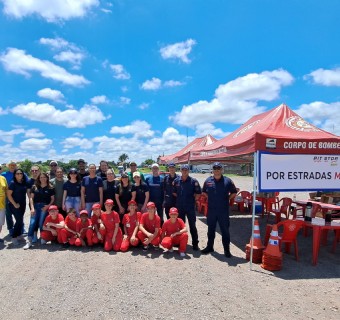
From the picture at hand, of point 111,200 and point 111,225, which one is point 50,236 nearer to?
point 111,225

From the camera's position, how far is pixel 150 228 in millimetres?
5781

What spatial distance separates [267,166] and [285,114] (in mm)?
1887

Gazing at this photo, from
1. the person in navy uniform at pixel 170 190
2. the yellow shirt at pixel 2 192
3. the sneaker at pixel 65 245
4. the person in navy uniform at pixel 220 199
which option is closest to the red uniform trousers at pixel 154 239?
the person in navy uniform at pixel 170 190

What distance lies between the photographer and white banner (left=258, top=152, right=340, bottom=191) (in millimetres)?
5059

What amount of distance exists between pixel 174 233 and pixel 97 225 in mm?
1611

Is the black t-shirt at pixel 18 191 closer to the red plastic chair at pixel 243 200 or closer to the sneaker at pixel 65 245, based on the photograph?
the sneaker at pixel 65 245

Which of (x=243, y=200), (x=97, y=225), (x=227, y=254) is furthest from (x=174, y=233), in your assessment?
(x=243, y=200)

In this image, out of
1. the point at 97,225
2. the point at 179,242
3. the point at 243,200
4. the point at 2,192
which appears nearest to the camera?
the point at 179,242

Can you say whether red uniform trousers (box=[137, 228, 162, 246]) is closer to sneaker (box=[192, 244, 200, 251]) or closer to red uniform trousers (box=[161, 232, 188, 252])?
red uniform trousers (box=[161, 232, 188, 252])

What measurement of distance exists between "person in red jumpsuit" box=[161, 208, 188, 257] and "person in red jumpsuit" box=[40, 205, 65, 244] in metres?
2.14

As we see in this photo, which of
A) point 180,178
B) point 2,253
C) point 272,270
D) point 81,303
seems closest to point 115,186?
point 180,178

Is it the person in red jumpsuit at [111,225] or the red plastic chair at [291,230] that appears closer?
the red plastic chair at [291,230]

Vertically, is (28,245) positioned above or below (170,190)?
below

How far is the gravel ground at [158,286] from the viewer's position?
342 cm
